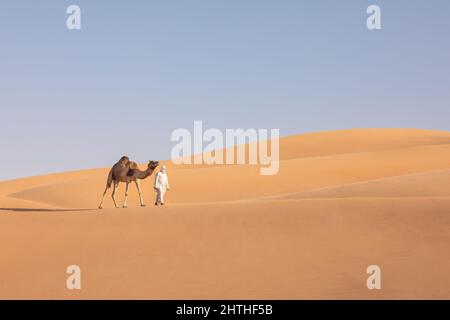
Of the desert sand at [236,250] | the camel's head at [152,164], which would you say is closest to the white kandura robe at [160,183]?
the camel's head at [152,164]

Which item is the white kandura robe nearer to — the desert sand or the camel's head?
the camel's head

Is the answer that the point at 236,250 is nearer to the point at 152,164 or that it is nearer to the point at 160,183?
the point at 152,164

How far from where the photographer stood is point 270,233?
42.8 feet

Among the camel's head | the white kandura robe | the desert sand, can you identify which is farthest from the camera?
the white kandura robe

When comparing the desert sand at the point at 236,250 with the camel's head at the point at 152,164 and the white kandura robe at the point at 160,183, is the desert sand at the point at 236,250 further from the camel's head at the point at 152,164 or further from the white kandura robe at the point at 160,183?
the white kandura robe at the point at 160,183

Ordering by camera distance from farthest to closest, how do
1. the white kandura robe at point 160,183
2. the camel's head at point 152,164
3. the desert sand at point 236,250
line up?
the white kandura robe at point 160,183 → the camel's head at point 152,164 → the desert sand at point 236,250

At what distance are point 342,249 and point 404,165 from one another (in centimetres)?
3119

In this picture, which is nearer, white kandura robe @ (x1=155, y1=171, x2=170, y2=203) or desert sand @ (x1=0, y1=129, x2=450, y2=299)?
desert sand @ (x1=0, y1=129, x2=450, y2=299)

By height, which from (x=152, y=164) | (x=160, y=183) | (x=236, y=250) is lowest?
(x=236, y=250)

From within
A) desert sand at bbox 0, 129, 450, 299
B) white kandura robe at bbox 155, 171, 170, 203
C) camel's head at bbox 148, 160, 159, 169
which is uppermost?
camel's head at bbox 148, 160, 159, 169

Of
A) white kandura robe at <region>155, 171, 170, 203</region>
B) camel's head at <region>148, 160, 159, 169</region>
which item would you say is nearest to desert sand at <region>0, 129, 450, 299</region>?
camel's head at <region>148, 160, 159, 169</region>

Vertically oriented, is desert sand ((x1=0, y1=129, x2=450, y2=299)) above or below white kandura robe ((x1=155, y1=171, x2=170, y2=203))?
below

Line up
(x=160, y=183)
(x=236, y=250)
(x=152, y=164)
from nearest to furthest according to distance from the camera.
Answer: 1. (x=236, y=250)
2. (x=152, y=164)
3. (x=160, y=183)

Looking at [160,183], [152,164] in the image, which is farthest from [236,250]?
[160,183]
